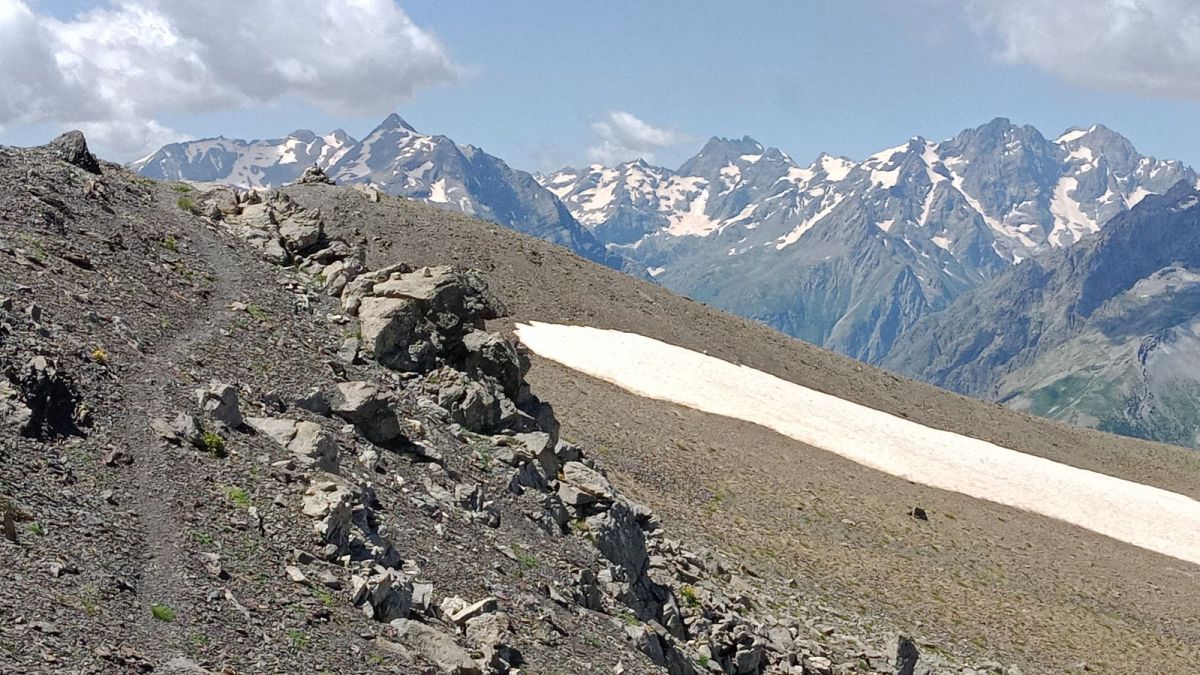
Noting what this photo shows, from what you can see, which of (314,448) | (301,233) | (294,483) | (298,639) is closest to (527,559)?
(314,448)

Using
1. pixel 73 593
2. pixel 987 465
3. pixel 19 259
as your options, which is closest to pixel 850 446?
pixel 987 465

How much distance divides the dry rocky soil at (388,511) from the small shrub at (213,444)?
4 centimetres

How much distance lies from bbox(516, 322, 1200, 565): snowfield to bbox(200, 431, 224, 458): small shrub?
3313 centimetres

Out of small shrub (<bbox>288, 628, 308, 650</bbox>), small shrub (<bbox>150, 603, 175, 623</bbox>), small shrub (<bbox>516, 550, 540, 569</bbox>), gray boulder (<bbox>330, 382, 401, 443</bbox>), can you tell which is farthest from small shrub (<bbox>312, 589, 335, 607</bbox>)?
gray boulder (<bbox>330, 382, 401, 443</bbox>)

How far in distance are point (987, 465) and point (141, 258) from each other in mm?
42128

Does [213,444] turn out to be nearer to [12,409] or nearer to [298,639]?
[12,409]

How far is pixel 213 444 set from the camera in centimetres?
1748

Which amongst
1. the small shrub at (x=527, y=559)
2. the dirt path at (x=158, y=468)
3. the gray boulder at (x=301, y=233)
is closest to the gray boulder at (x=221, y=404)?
the dirt path at (x=158, y=468)

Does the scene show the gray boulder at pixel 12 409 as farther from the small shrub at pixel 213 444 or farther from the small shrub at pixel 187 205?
the small shrub at pixel 187 205

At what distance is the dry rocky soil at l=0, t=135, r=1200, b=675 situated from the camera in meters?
14.6

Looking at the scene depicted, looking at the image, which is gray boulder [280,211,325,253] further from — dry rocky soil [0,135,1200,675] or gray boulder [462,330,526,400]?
gray boulder [462,330,526,400]

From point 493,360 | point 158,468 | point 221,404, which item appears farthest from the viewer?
point 493,360

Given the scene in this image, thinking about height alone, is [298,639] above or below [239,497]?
below

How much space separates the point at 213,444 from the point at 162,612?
4.25 m
